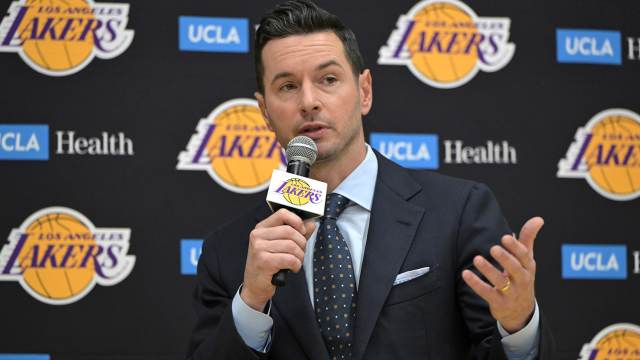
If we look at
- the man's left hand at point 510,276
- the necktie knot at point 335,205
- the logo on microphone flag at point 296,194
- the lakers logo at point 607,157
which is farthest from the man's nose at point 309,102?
the lakers logo at point 607,157

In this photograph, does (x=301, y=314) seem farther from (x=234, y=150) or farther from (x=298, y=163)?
(x=234, y=150)

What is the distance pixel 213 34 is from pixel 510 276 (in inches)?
81.3

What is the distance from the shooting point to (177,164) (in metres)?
3.22

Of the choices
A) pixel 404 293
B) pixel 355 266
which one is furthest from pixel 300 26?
pixel 404 293

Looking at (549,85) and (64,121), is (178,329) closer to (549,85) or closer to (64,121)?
(64,121)

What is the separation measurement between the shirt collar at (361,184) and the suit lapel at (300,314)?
0.81ft

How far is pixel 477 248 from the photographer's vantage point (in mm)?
1844

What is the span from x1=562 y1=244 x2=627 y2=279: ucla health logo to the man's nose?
5.93ft

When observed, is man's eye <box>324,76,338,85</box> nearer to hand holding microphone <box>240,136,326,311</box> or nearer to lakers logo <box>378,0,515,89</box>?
hand holding microphone <box>240,136,326,311</box>

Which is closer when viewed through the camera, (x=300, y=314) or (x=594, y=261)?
(x=300, y=314)

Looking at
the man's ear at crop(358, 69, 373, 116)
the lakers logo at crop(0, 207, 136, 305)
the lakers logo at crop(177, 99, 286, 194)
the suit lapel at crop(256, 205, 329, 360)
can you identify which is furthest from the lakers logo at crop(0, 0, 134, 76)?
the suit lapel at crop(256, 205, 329, 360)

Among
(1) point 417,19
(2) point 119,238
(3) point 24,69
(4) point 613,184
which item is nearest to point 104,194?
(2) point 119,238

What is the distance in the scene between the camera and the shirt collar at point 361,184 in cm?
202

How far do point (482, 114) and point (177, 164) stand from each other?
1.30 metres
